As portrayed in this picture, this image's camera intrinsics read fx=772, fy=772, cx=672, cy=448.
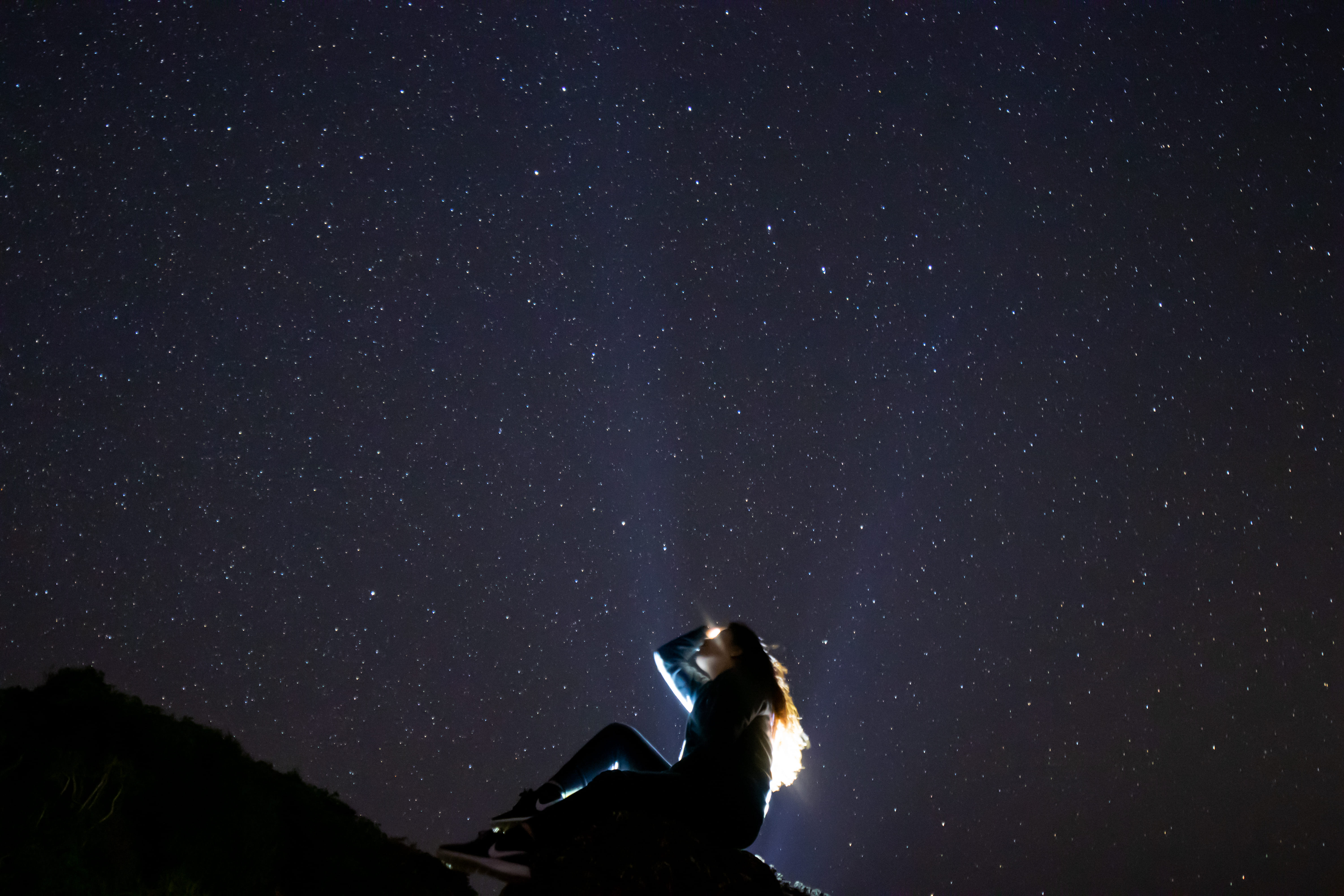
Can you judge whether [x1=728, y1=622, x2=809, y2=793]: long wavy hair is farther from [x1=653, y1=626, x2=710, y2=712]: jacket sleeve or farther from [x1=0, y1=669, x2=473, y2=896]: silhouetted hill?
[x1=0, y1=669, x2=473, y2=896]: silhouetted hill

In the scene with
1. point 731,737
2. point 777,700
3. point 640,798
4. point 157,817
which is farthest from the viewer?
point 777,700

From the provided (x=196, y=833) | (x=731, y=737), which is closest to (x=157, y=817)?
(x=196, y=833)

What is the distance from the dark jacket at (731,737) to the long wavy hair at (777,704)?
0.09m

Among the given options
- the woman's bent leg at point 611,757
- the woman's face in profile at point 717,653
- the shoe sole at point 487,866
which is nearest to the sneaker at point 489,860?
the shoe sole at point 487,866

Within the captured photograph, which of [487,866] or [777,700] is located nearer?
[487,866]

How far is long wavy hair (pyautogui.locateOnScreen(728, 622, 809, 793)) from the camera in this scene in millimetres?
3924

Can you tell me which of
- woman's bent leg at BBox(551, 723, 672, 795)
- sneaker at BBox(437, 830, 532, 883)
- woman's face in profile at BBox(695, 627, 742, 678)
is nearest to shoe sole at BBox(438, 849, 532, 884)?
sneaker at BBox(437, 830, 532, 883)

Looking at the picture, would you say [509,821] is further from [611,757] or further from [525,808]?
[611,757]

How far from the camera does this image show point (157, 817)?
7.13 ft

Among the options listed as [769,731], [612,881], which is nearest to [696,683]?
[769,731]

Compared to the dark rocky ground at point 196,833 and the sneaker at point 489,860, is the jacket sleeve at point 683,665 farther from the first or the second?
the sneaker at point 489,860

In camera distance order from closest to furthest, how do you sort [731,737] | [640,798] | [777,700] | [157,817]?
[157,817] < [640,798] < [731,737] < [777,700]

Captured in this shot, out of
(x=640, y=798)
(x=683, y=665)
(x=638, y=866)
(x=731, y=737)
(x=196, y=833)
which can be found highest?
(x=683, y=665)

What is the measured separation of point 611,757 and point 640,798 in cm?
44
